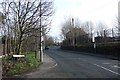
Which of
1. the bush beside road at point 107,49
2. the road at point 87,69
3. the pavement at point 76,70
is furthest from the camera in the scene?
the bush beside road at point 107,49

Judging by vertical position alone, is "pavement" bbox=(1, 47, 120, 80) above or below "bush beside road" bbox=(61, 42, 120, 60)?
below

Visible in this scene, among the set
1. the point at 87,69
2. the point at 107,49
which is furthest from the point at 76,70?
the point at 107,49

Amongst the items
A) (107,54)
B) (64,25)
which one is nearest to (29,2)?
(107,54)

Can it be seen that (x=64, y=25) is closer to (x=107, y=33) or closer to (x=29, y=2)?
(x=107, y=33)

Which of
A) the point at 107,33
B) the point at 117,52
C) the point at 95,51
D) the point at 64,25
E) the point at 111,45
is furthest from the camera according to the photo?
the point at 64,25

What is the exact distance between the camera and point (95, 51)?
47781 millimetres

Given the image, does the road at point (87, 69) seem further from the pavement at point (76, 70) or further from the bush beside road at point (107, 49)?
the bush beside road at point (107, 49)

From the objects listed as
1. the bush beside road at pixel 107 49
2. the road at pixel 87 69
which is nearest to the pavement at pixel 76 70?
the road at pixel 87 69

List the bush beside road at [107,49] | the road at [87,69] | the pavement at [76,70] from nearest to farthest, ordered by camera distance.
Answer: the pavement at [76,70] → the road at [87,69] → the bush beside road at [107,49]

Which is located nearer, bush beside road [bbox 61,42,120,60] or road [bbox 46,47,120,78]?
road [bbox 46,47,120,78]

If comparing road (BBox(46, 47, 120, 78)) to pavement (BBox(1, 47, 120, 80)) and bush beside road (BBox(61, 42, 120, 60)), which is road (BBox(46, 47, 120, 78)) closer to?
pavement (BBox(1, 47, 120, 80))

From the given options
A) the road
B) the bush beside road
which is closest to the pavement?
the road

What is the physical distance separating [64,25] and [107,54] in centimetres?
5282

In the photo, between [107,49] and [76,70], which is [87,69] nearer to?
[76,70]
